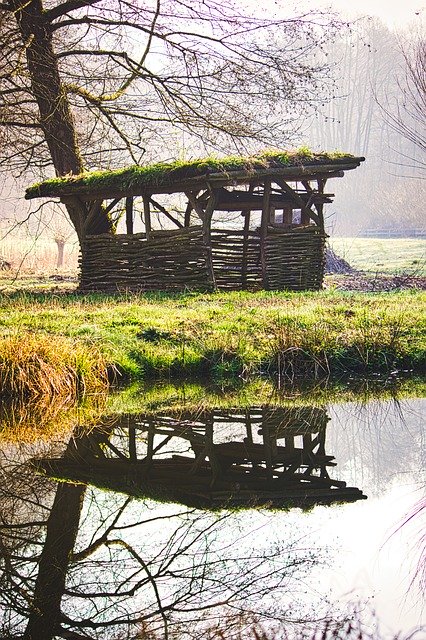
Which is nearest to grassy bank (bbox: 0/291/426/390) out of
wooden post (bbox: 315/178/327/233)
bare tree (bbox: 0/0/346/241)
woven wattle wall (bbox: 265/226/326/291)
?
woven wattle wall (bbox: 265/226/326/291)

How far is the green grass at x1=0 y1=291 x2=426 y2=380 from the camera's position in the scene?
11.9m

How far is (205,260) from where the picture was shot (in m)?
19.5

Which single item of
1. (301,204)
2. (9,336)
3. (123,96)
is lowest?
(9,336)

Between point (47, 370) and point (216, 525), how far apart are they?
15.9ft

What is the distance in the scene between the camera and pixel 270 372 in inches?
468

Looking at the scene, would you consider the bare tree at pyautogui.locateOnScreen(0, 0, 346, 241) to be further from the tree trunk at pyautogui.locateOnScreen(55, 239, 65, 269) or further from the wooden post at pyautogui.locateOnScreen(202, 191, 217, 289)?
the tree trunk at pyautogui.locateOnScreen(55, 239, 65, 269)

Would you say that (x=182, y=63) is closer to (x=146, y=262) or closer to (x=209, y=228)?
(x=209, y=228)

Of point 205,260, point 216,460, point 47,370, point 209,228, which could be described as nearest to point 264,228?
point 209,228

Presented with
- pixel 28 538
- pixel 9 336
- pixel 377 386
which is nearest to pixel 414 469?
pixel 28 538

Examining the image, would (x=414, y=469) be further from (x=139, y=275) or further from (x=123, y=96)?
(x=123, y=96)

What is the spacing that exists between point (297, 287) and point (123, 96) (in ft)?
20.8

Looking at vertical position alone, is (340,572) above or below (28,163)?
below

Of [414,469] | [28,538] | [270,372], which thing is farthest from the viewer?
[270,372]

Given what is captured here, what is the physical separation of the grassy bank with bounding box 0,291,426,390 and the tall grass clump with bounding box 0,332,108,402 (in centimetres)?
9
